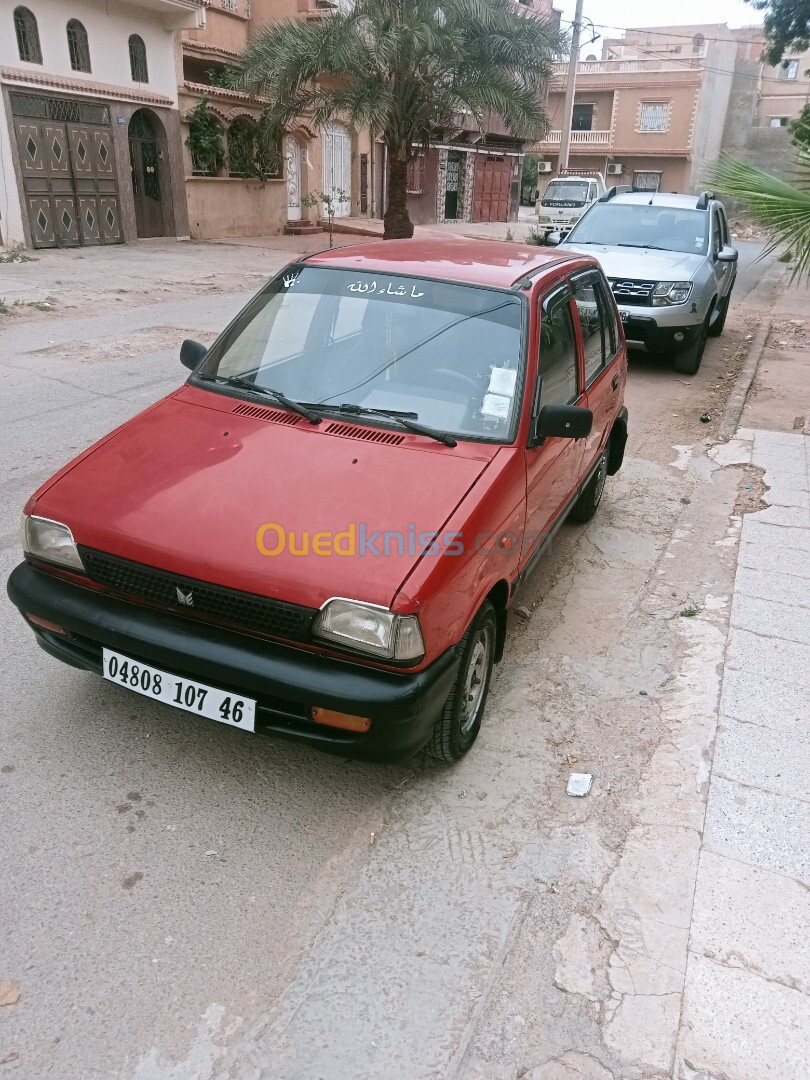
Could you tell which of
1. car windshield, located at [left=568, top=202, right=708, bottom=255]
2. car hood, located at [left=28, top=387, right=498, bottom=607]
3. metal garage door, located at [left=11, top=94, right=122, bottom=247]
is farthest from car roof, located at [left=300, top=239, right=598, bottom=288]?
metal garage door, located at [left=11, top=94, right=122, bottom=247]

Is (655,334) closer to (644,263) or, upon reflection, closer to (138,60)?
(644,263)

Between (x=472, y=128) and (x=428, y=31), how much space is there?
16767 mm

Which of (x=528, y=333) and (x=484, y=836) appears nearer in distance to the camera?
(x=484, y=836)

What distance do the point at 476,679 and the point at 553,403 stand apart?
4.33ft

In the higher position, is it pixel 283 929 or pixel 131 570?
pixel 131 570

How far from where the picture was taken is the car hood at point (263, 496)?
2.61 meters

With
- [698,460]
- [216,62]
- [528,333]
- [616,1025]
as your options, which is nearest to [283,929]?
[616,1025]

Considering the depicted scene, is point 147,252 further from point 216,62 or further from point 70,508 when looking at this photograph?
point 70,508

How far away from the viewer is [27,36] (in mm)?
15141

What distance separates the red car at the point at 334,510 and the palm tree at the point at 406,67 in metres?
14.3

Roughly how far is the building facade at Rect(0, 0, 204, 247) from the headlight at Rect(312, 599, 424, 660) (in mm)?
16121

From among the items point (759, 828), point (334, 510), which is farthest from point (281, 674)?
point (759, 828)

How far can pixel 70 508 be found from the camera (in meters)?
2.93

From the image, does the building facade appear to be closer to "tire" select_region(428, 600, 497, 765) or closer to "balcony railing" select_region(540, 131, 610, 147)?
"tire" select_region(428, 600, 497, 765)
